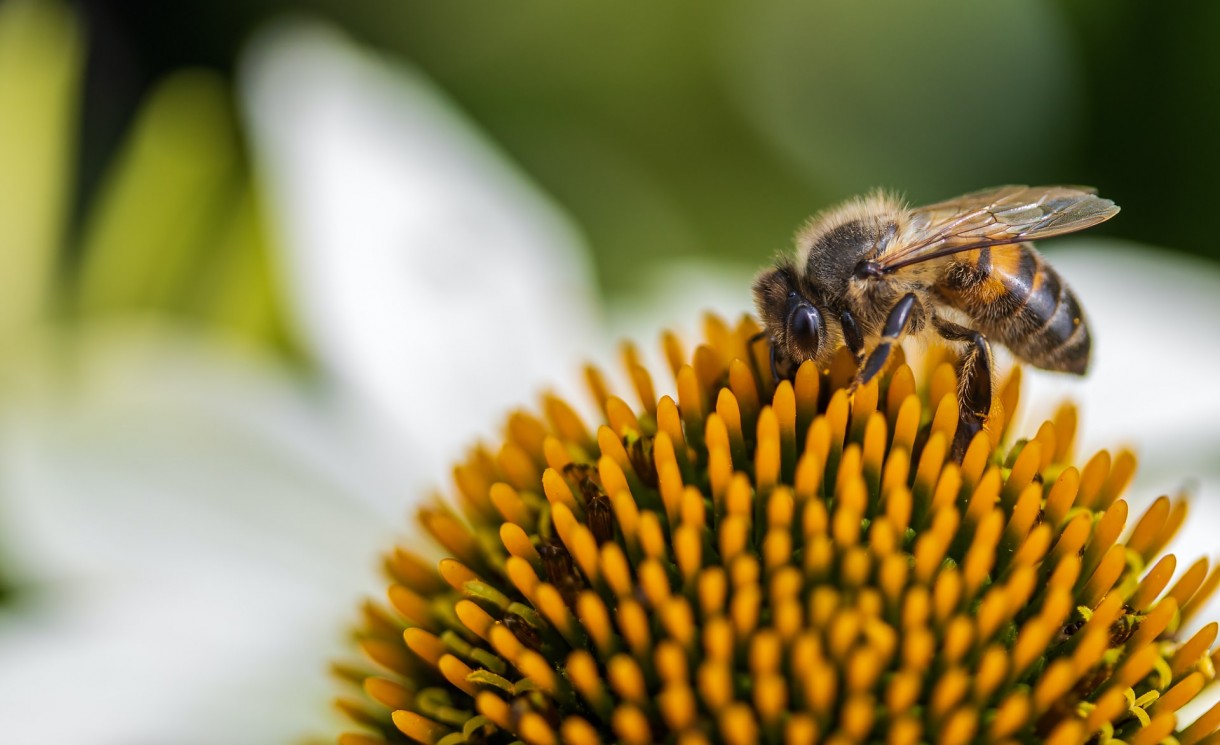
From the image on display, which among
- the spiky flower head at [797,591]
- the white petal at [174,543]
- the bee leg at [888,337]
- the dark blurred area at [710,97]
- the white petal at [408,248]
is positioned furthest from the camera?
the dark blurred area at [710,97]

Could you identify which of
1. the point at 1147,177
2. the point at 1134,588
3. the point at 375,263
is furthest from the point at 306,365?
the point at 1147,177

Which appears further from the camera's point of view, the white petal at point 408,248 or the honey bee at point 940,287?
the white petal at point 408,248

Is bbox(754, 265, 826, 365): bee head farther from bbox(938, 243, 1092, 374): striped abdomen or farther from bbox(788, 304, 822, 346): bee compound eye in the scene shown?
bbox(938, 243, 1092, 374): striped abdomen

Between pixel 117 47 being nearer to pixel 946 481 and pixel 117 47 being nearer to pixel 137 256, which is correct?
pixel 137 256

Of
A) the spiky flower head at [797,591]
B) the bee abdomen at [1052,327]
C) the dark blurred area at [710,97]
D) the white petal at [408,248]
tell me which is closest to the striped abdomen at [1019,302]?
the bee abdomen at [1052,327]

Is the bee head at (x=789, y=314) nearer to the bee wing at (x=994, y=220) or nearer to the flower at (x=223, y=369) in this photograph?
the bee wing at (x=994, y=220)

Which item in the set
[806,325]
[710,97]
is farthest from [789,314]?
[710,97]

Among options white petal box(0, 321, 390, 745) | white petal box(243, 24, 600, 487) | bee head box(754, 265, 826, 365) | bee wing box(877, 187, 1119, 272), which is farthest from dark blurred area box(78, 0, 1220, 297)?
bee head box(754, 265, 826, 365)
